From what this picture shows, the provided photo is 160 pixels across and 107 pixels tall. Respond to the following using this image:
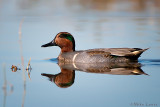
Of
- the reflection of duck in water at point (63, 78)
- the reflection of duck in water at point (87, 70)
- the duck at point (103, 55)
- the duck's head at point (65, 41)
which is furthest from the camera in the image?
the duck's head at point (65, 41)

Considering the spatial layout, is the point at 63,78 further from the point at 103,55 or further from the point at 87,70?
the point at 103,55

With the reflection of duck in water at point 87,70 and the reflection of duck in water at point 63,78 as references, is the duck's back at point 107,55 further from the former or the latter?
the reflection of duck in water at point 63,78

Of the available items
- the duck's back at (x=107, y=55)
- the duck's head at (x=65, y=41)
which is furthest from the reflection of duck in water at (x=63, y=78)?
the duck's head at (x=65, y=41)

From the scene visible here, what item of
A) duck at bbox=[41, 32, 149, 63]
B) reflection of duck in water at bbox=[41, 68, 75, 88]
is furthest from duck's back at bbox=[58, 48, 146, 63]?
reflection of duck in water at bbox=[41, 68, 75, 88]

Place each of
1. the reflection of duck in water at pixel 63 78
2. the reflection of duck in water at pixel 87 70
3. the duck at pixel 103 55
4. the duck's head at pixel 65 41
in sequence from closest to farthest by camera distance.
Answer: the reflection of duck in water at pixel 63 78 < the reflection of duck in water at pixel 87 70 < the duck at pixel 103 55 < the duck's head at pixel 65 41

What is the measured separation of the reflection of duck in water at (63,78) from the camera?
748cm

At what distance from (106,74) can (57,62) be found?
1964mm

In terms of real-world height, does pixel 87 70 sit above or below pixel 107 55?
below

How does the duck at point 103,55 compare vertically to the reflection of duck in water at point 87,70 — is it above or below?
above

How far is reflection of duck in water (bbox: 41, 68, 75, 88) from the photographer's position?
7.48m

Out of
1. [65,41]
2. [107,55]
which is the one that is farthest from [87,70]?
[65,41]

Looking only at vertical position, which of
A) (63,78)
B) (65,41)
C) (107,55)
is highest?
(65,41)

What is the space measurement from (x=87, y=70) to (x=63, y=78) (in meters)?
1.01

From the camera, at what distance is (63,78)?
7961mm
